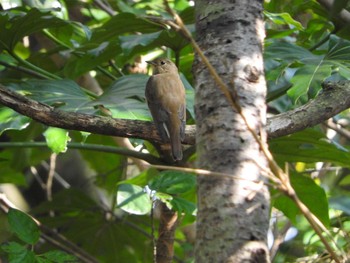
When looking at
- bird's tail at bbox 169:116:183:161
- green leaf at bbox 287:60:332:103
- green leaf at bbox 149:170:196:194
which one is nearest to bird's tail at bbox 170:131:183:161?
bird's tail at bbox 169:116:183:161

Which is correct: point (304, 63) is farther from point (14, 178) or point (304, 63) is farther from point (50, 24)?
point (14, 178)

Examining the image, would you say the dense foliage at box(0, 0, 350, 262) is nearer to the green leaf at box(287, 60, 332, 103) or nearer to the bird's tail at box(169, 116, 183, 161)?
the green leaf at box(287, 60, 332, 103)

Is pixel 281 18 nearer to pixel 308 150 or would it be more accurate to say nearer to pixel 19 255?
pixel 308 150

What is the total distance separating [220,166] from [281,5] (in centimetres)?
282

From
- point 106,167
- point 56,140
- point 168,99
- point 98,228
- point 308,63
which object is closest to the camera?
point 56,140

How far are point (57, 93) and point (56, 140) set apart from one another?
1.45 ft

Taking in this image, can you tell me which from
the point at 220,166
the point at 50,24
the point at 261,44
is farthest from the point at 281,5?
the point at 220,166

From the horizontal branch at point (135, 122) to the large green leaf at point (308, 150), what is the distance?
2.98 feet

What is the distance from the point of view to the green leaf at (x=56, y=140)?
3.15m

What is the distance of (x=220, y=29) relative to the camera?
74.9 inches

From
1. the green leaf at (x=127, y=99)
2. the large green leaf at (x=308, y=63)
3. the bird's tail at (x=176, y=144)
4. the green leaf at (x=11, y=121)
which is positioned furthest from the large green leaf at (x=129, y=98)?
the large green leaf at (x=308, y=63)

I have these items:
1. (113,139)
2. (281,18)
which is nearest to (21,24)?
(113,139)

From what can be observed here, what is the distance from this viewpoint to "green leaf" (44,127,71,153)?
124 inches

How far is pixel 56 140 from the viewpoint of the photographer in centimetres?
317
